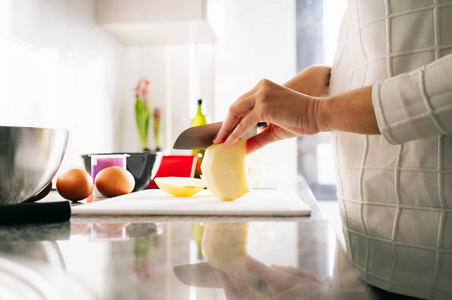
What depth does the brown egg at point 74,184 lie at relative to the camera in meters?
0.83

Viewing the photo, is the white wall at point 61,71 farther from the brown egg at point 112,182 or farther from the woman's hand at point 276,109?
the woman's hand at point 276,109

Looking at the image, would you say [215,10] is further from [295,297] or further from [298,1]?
[295,297]

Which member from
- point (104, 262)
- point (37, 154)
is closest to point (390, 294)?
point (104, 262)

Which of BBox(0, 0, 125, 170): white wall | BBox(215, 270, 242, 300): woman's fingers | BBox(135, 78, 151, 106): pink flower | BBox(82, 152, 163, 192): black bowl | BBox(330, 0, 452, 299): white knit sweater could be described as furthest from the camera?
BBox(135, 78, 151, 106): pink flower

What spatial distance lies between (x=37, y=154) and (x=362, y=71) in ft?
1.91

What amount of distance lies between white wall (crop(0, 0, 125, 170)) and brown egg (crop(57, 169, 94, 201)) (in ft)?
1.84

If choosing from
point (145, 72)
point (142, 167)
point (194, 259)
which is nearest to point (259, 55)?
point (145, 72)

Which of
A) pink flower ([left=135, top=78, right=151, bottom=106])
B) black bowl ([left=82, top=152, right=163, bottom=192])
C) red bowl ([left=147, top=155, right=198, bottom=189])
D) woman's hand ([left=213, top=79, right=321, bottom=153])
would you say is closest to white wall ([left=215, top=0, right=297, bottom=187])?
pink flower ([left=135, top=78, right=151, bottom=106])

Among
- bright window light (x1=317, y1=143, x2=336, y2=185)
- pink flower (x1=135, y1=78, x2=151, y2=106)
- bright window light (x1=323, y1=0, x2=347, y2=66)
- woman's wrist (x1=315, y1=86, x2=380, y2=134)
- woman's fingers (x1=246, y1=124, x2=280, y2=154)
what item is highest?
bright window light (x1=323, y1=0, x2=347, y2=66)

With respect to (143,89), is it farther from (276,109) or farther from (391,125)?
(391,125)

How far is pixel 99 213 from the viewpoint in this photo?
0.68 m

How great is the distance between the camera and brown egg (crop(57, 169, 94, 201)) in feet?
2.72

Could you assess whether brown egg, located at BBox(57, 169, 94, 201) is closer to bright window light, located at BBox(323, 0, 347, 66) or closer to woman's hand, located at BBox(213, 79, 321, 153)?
woman's hand, located at BBox(213, 79, 321, 153)

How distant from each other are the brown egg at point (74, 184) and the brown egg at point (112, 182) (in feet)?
0.29
